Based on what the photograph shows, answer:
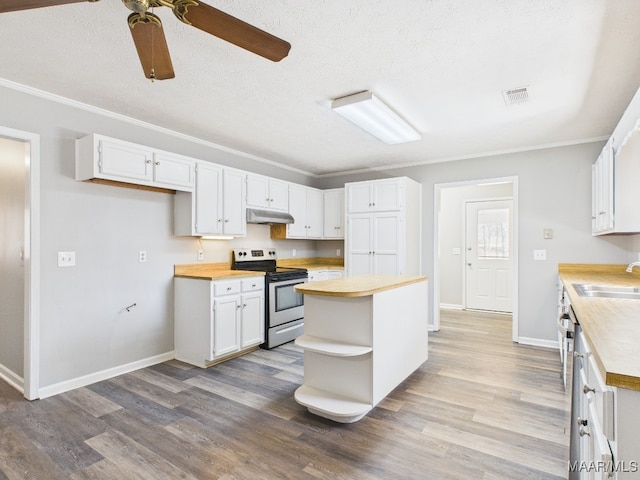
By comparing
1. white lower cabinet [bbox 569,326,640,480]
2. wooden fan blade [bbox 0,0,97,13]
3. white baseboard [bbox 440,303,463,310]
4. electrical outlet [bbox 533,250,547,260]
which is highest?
wooden fan blade [bbox 0,0,97,13]

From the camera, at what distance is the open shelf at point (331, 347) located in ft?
7.93

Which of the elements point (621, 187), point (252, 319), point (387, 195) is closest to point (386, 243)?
point (387, 195)

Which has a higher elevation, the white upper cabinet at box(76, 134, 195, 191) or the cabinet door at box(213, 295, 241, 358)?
the white upper cabinet at box(76, 134, 195, 191)

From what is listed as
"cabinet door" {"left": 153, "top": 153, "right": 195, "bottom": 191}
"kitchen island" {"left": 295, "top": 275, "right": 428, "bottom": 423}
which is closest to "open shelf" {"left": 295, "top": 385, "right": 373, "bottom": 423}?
"kitchen island" {"left": 295, "top": 275, "right": 428, "bottom": 423}

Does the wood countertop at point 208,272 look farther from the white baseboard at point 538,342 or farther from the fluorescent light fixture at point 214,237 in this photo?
the white baseboard at point 538,342

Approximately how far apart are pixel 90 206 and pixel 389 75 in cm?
276

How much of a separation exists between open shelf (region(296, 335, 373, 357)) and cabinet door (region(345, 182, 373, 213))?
8.85 ft

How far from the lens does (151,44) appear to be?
159cm

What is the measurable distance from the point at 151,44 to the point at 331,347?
2.07 meters

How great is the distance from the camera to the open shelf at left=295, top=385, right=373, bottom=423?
2379mm

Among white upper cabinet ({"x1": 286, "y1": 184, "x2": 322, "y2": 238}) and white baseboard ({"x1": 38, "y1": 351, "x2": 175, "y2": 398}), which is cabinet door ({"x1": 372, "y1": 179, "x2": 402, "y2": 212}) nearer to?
white upper cabinet ({"x1": 286, "y1": 184, "x2": 322, "y2": 238})

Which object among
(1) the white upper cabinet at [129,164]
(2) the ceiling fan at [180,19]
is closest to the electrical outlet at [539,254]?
(2) the ceiling fan at [180,19]

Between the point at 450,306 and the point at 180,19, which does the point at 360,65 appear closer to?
the point at 180,19

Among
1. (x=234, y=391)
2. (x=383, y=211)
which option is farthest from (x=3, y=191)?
(x=383, y=211)
